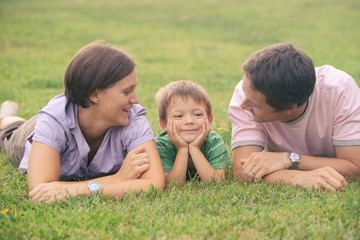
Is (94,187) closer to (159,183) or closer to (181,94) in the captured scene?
(159,183)

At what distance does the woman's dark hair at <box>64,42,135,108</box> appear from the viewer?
386cm

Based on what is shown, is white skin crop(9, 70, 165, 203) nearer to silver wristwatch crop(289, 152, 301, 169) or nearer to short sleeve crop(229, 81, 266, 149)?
short sleeve crop(229, 81, 266, 149)

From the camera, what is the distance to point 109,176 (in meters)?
3.93

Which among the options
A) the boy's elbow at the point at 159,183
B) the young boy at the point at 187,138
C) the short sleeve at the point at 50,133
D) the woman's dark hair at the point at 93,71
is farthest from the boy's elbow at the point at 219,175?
the short sleeve at the point at 50,133

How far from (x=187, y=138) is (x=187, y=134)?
1.6 inches

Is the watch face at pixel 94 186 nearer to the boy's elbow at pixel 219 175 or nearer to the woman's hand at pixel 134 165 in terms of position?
the woman's hand at pixel 134 165

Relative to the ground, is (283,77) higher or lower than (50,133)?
higher

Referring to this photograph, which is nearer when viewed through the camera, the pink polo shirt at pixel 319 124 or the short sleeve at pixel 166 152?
the pink polo shirt at pixel 319 124

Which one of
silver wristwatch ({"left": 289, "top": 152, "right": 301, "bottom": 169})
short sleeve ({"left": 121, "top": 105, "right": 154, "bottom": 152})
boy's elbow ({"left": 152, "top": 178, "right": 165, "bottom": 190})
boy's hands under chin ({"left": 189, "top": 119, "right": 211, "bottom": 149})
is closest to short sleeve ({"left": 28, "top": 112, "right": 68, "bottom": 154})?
short sleeve ({"left": 121, "top": 105, "right": 154, "bottom": 152})

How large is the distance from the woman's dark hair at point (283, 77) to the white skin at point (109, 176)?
3.82 feet

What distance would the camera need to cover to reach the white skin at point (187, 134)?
4.16m

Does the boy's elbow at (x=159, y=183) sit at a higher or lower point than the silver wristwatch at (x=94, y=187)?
lower

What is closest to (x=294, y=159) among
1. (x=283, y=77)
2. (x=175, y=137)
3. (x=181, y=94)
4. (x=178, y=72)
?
(x=283, y=77)

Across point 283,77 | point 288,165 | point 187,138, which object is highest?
point 283,77
